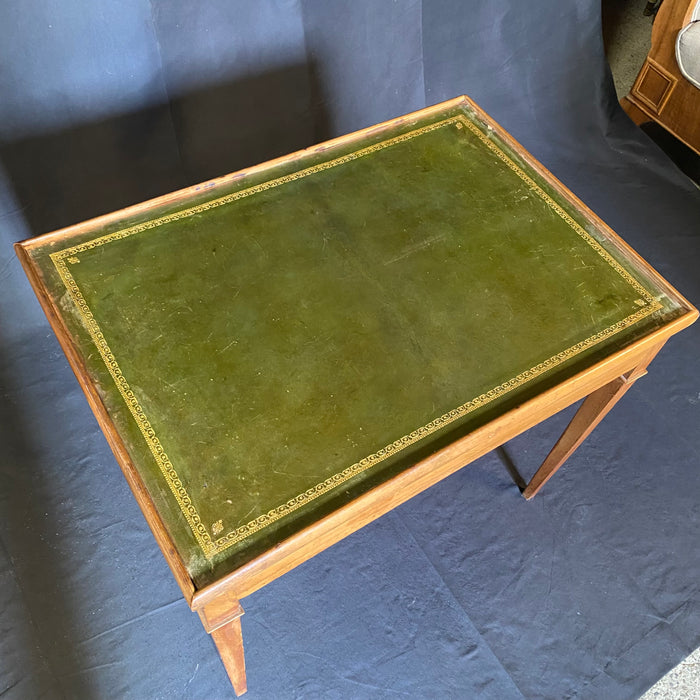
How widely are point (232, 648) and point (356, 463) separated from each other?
41 centimetres

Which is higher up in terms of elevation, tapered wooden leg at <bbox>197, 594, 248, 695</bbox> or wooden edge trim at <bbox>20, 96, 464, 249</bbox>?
wooden edge trim at <bbox>20, 96, 464, 249</bbox>

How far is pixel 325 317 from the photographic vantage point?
1260mm

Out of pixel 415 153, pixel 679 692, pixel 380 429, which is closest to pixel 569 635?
pixel 679 692

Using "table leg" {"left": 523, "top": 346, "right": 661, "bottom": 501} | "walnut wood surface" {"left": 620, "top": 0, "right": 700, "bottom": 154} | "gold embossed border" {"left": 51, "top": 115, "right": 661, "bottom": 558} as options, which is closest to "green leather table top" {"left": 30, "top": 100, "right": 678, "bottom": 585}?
"gold embossed border" {"left": 51, "top": 115, "right": 661, "bottom": 558}

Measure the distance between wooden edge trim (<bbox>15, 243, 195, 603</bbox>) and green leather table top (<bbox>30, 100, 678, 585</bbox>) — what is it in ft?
0.05

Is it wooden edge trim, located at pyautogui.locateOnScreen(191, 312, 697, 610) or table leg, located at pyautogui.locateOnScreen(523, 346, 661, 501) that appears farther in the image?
table leg, located at pyautogui.locateOnScreen(523, 346, 661, 501)

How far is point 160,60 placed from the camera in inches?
66.5

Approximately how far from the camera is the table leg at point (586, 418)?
1.35 metres

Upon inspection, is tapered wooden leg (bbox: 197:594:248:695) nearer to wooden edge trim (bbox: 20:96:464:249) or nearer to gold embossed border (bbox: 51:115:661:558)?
gold embossed border (bbox: 51:115:661:558)

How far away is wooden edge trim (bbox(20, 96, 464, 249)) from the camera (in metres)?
1.33

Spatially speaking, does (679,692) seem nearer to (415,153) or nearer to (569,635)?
(569,635)

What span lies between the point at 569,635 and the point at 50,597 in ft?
3.87

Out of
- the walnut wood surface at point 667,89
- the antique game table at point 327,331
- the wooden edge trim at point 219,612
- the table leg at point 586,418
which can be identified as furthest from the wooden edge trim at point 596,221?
the walnut wood surface at point 667,89

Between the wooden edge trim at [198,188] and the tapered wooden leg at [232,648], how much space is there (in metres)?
0.80
